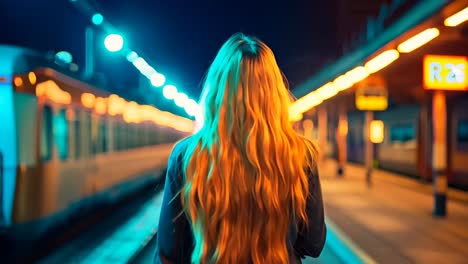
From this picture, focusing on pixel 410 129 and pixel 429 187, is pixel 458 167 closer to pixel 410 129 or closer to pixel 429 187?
pixel 429 187

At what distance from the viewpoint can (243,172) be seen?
67.9 inches

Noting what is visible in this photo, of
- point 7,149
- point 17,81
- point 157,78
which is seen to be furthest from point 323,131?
point 7,149

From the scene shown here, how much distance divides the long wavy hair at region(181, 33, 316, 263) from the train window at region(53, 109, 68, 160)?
6.40 m

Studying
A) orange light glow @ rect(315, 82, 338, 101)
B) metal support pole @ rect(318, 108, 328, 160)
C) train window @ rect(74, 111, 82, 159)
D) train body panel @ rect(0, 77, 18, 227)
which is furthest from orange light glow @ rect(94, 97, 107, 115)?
metal support pole @ rect(318, 108, 328, 160)

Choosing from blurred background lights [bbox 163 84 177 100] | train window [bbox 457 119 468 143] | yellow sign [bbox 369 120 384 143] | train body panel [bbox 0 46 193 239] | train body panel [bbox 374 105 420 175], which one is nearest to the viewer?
train body panel [bbox 0 46 193 239]

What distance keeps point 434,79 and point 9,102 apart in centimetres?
707

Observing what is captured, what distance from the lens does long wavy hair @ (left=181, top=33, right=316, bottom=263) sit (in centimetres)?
171

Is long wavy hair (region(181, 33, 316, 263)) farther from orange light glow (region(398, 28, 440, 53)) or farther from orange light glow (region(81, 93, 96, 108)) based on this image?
orange light glow (region(81, 93, 96, 108))

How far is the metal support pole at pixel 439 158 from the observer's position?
9938mm

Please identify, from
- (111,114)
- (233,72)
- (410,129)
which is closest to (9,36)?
(111,114)

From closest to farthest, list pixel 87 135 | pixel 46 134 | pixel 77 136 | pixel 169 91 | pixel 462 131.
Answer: pixel 46 134, pixel 77 136, pixel 87 135, pixel 462 131, pixel 169 91

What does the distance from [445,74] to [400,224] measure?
2.82 m

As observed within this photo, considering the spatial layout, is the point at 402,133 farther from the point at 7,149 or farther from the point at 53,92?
the point at 7,149

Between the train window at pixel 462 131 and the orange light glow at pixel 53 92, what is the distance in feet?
36.1
